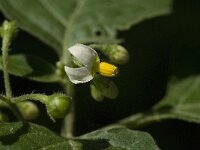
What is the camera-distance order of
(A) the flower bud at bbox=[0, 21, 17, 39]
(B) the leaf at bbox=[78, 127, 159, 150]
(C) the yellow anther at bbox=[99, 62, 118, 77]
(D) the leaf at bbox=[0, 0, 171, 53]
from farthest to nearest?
(D) the leaf at bbox=[0, 0, 171, 53]
(A) the flower bud at bbox=[0, 21, 17, 39]
(C) the yellow anther at bbox=[99, 62, 118, 77]
(B) the leaf at bbox=[78, 127, 159, 150]

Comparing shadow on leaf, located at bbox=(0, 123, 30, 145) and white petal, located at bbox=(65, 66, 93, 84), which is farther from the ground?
white petal, located at bbox=(65, 66, 93, 84)

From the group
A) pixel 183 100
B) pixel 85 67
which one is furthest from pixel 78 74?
pixel 183 100

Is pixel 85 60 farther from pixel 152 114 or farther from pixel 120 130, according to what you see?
pixel 152 114

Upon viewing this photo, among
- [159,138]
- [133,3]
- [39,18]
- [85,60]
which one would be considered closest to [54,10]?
[39,18]

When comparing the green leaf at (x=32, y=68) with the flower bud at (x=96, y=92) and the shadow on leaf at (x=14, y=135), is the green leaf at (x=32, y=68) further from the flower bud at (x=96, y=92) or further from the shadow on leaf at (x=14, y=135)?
the shadow on leaf at (x=14, y=135)

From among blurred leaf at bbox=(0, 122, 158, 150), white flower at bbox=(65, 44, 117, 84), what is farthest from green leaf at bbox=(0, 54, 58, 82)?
blurred leaf at bbox=(0, 122, 158, 150)

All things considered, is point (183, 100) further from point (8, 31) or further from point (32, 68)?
point (8, 31)

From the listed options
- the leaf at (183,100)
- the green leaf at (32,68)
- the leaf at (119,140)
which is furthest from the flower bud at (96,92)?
the leaf at (183,100)

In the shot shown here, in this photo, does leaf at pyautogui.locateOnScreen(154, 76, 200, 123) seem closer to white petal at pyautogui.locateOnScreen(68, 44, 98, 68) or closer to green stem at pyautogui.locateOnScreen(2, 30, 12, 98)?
white petal at pyautogui.locateOnScreen(68, 44, 98, 68)
